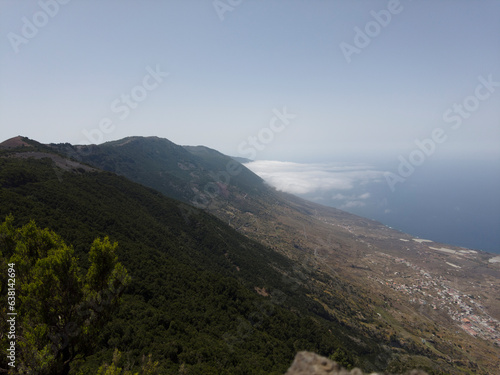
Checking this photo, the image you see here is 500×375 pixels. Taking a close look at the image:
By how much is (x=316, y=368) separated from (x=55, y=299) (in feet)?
51.6

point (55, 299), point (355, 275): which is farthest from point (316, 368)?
point (355, 275)

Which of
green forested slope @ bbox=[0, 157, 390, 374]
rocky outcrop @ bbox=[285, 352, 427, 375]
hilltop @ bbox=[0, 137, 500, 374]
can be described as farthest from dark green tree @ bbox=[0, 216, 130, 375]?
hilltop @ bbox=[0, 137, 500, 374]

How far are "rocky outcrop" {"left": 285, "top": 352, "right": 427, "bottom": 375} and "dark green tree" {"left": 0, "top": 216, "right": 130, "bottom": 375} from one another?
39.9 feet

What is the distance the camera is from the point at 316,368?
8414 mm

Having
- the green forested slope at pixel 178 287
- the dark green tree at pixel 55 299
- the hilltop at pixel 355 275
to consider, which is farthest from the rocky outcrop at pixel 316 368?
the hilltop at pixel 355 275

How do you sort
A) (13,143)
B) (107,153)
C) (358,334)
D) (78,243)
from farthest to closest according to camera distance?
(107,153) → (13,143) → (358,334) → (78,243)

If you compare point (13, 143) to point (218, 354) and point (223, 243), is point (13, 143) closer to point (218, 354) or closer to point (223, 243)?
point (223, 243)

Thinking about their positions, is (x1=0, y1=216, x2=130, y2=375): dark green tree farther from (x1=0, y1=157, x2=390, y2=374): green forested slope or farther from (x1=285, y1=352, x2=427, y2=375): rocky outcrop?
(x1=285, y1=352, x2=427, y2=375): rocky outcrop

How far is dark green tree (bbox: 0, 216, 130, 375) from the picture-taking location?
41.7 feet

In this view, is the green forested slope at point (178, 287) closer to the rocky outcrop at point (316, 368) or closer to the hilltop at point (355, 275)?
the hilltop at point (355, 275)

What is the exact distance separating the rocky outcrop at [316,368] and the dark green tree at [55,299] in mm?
12155

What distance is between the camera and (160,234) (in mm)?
73875

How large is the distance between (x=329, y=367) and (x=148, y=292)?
4066cm

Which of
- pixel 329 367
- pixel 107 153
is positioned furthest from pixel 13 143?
pixel 329 367
